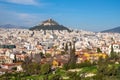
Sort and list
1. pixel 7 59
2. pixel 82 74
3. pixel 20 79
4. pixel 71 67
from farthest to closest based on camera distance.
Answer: pixel 7 59 < pixel 71 67 < pixel 82 74 < pixel 20 79

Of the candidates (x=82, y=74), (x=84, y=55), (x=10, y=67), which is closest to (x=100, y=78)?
(x=82, y=74)

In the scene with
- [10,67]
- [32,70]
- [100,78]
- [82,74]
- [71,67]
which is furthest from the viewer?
[10,67]

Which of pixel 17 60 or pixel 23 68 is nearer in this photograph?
pixel 23 68

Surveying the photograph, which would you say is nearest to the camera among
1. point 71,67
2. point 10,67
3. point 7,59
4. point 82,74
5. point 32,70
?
point 82,74

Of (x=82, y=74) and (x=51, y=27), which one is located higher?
(x=51, y=27)

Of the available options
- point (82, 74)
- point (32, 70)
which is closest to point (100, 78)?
point (82, 74)

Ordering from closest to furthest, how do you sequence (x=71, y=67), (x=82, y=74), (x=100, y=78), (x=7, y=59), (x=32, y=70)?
1. (x=100, y=78)
2. (x=82, y=74)
3. (x=32, y=70)
4. (x=71, y=67)
5. (x=7, y=59)

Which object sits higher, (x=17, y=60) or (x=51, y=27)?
(x=51, y=27)

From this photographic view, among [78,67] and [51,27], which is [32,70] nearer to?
[78,67]

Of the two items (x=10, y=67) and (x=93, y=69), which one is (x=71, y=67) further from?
(x=10, y=67)
